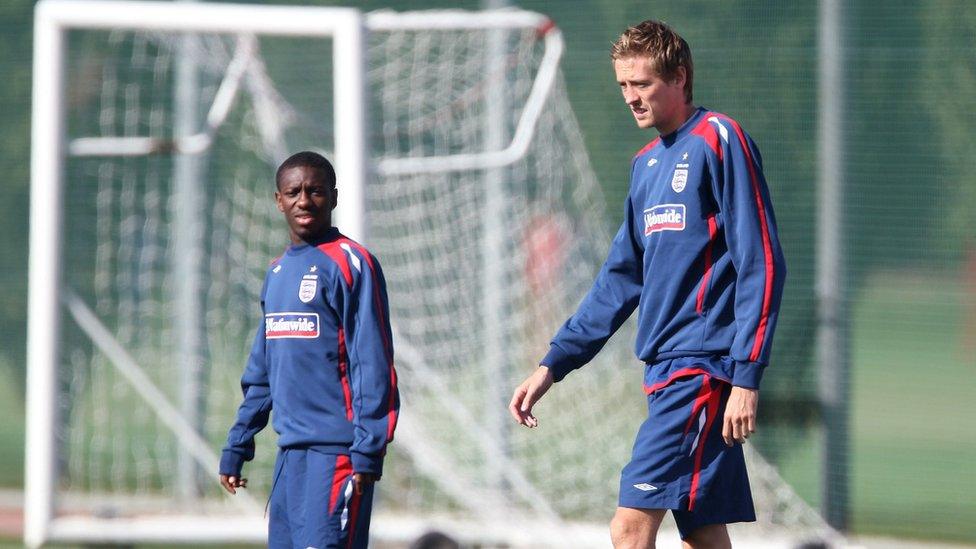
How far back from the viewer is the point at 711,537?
3.70 meters

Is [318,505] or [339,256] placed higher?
[339,256]

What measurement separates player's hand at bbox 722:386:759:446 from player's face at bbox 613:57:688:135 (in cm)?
70

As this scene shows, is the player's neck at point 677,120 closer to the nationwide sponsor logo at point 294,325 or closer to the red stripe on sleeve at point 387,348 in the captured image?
the red stripe on sleeve at point 387,348

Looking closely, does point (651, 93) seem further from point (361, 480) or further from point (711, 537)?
point (361, 480)

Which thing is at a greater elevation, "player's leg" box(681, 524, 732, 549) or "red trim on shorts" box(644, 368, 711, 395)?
"red trim on shorts" box(644, 368, 711, 395)

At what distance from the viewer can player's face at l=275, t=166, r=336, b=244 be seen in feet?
13.8

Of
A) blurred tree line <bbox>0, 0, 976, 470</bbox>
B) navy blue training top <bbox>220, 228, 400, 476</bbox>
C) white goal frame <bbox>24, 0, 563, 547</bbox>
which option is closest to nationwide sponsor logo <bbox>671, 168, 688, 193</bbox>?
navy blue training top <bbox>220, 228, 400, 476</bbox>

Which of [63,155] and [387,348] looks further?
[63,155]

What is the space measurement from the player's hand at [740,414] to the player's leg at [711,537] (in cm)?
31

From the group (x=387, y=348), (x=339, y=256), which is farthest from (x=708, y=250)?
(x=339, y=256)

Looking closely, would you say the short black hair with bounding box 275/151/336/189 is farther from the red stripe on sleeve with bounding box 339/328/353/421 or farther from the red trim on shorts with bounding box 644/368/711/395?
the red trim on shorts with bounding box 644/368/711/395

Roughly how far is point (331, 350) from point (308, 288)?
0.18 m

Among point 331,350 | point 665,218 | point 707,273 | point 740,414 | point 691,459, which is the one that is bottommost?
point 691,459

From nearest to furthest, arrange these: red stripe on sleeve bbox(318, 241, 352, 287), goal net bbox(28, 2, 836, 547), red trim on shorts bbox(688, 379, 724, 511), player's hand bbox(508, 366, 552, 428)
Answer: red trim on shorts bbox(688, 379, 724, 511), player's hand bbox(508, 366, 552, 428), red stripe on sleeve bbox(318, 241, 352, 287), goal net bbox(28, 2, 836, 547)
